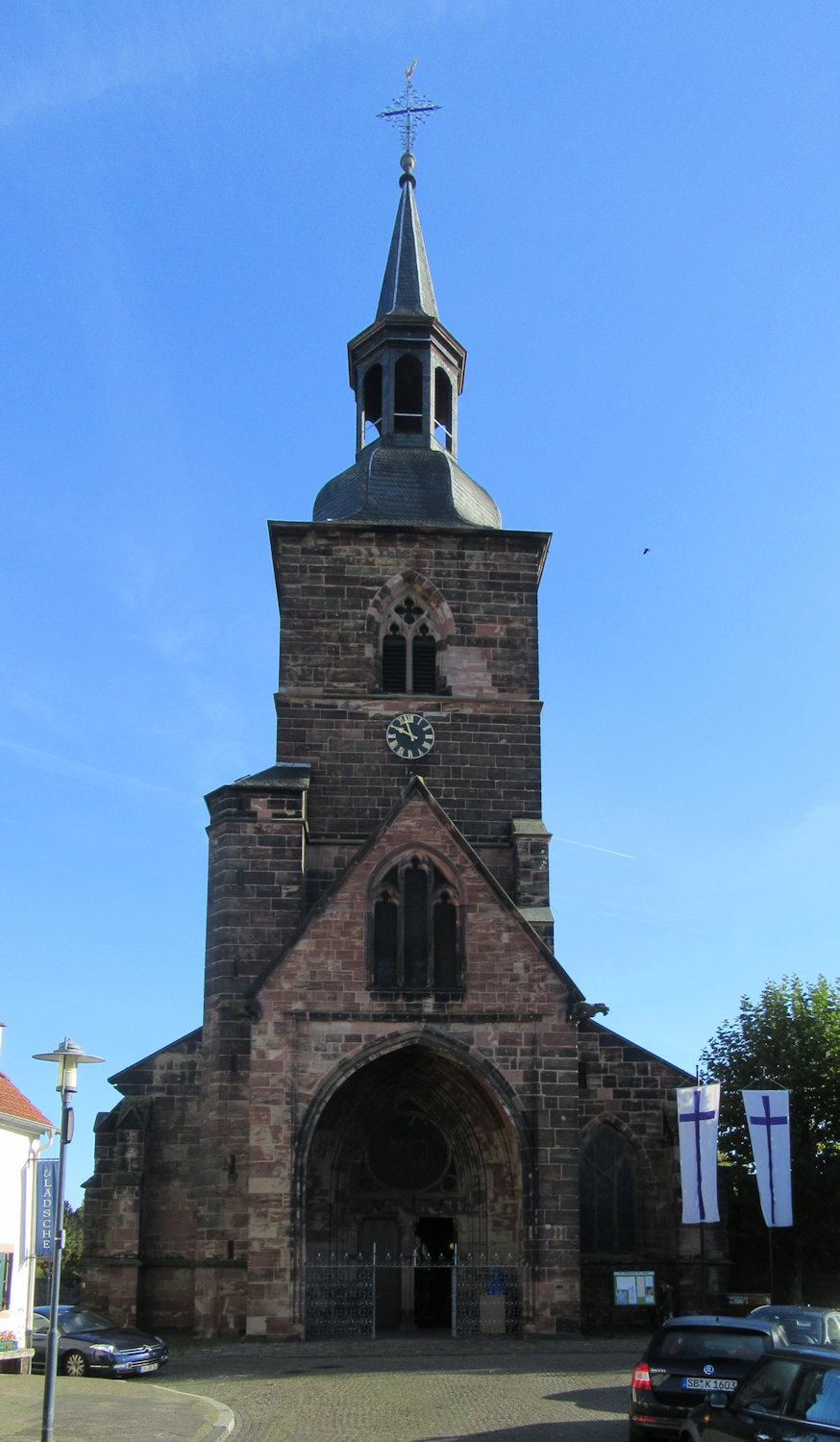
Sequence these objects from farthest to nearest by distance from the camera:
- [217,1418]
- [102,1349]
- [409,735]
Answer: [409,735] < [102,1349] < [217,1418]

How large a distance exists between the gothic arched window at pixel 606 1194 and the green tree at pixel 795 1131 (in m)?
4.65

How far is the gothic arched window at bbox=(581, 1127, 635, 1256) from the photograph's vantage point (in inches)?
1010

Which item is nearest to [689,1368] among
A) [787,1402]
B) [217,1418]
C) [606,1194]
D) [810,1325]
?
[810,1325]

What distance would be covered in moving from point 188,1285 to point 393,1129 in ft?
14.3

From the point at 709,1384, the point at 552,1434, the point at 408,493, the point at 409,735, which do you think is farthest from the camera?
A: the point at 408,493

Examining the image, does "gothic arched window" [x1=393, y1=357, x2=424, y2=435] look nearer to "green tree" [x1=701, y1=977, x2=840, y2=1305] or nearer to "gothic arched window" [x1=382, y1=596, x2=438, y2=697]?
"gothic arched window" [x1=382, y1=596, x2=438, y2=697]

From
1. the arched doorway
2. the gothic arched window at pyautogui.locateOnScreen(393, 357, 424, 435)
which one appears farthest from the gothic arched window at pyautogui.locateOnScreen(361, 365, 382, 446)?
the arched doorway

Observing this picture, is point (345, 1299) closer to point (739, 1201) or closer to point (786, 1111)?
point (786, 1111)

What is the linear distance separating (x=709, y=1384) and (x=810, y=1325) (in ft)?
6.42

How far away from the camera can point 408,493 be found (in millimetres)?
31172

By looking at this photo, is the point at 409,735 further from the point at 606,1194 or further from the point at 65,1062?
the point at 65,1062

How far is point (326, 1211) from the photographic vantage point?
24750 mm

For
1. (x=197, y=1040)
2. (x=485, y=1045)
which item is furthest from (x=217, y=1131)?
(x=485, y=1045)

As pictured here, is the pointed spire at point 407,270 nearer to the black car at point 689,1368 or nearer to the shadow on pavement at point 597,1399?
the shadow on pavement at point 597,1399
